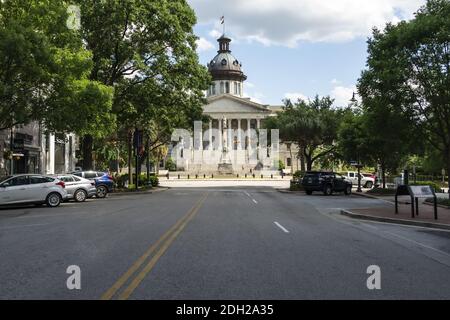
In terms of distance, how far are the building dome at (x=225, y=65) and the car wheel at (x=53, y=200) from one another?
376 feet

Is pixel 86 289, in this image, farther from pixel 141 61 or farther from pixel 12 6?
pixel 141 61

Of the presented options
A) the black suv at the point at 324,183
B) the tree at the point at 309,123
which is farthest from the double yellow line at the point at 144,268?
the tree at the point at 309,123

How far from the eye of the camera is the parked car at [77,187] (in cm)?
2747

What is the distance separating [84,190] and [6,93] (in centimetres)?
773

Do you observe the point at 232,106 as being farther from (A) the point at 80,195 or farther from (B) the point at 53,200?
(B) the point at 53,200

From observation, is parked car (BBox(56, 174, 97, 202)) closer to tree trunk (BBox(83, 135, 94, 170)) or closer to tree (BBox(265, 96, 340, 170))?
tree trunk (BBox(83, 135, 94, 170))

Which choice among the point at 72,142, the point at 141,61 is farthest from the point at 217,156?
the point at 141,61

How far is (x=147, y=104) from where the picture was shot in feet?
123

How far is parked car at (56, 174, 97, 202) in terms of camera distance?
90.1 ft

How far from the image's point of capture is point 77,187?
2773cm

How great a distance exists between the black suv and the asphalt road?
66.2 ft

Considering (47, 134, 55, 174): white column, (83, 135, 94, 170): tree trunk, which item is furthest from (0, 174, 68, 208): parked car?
(47, 134, 55, 174): white column

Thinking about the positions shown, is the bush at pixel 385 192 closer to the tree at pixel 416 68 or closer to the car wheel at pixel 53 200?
the tree at pixel 416 68

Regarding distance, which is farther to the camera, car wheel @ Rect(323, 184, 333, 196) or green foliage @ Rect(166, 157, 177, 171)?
green foliage @ Rect(166, 157, 177, 171)
